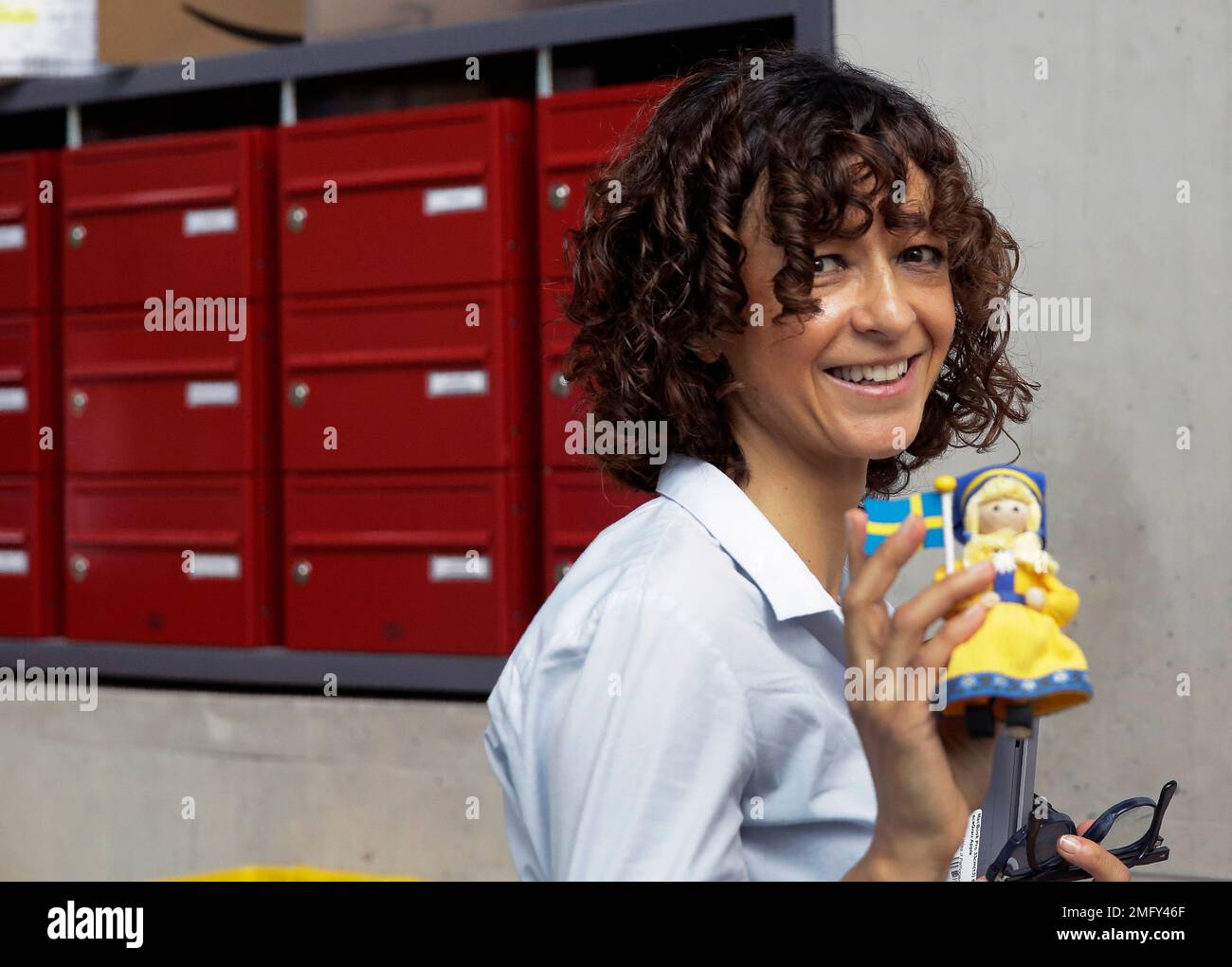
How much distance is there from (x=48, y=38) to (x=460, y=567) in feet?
4.89

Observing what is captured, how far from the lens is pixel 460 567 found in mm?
2869

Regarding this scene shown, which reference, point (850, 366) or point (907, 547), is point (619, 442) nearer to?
point (850, 366)

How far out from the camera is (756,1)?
260cm

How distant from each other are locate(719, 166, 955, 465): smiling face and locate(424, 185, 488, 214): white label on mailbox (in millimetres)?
1971

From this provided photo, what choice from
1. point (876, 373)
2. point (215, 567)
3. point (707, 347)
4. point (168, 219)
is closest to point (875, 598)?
point (876, 373)

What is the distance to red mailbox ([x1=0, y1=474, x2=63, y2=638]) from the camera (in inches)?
130

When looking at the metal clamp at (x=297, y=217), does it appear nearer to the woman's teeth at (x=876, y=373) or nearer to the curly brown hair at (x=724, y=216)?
the curly brown hair at (x=724, y=216)

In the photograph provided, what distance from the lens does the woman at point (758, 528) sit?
73 cm

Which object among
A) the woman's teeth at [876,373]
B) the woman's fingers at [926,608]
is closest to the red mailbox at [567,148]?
the woman's teeth at [876,373]

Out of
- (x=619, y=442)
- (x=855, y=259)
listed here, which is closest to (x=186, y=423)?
(x=619, y=442)

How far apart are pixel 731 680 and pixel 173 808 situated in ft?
8.85

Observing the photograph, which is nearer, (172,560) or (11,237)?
(172,560)

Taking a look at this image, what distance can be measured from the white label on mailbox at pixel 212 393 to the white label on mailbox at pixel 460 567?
0.57 m

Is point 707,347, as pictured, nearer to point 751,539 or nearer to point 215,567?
point 751,539
